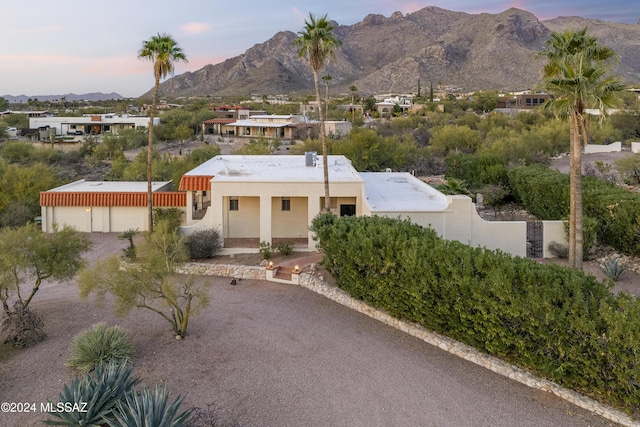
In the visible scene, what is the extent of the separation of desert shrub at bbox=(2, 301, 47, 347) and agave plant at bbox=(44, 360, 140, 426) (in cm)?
480

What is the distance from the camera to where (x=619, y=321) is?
913 centimetres

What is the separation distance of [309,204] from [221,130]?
2293 inches

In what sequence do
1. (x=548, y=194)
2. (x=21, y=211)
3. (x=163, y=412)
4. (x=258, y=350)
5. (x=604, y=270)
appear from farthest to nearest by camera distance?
(x=21, y=211)
(x=548, y=194)
(x=604, y=270)
(x=258, y=350)
(x=163, y=412)

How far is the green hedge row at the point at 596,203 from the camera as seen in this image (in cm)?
1875

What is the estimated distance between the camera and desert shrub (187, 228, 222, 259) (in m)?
20.3

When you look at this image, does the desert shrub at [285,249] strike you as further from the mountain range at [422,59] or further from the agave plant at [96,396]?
the mountain range at [422,59]

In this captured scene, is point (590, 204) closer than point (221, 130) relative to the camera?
Yes

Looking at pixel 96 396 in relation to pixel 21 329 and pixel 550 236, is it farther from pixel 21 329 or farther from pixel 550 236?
pixel 550 236

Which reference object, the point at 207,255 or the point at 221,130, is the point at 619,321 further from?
the point at 221,130

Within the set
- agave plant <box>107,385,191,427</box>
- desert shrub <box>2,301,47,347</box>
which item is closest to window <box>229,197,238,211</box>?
desert shrub <box>2,301,47,347</box>

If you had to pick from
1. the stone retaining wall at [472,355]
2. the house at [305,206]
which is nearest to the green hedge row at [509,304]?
the stone retaining wall at [472,355]

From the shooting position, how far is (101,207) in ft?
84.8

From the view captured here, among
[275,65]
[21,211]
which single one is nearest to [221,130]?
[21,211]

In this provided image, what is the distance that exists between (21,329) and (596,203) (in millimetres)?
20659
